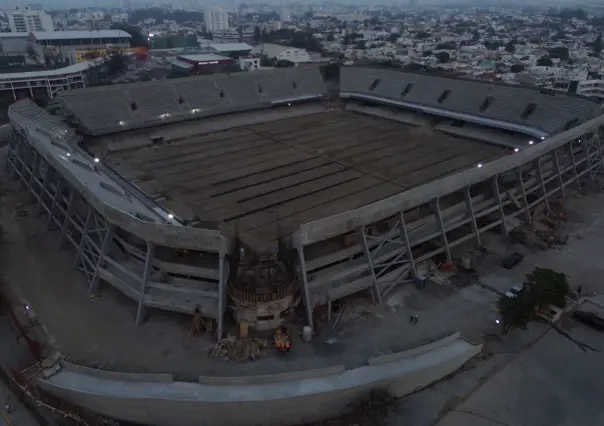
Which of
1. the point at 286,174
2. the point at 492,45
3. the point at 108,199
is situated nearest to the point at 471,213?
the point at 286,174

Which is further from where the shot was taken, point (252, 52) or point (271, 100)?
point (252, 52)

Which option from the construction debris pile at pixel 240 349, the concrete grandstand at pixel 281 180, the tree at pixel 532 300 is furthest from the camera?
the tree at pixel 532 300

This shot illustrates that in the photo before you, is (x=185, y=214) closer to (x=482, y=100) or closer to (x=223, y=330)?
(x=223, y=330)

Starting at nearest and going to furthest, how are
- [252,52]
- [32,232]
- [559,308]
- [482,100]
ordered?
[559,308]
[32,232]
[482,100]
[252,52]

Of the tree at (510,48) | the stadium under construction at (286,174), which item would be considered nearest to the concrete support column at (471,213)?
the stadium under construction at (286,174)

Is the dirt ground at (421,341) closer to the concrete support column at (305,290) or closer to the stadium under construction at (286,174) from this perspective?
Answer: the concrete support column at (305,290)

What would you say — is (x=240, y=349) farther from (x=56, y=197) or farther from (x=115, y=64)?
(x=115, y=64)

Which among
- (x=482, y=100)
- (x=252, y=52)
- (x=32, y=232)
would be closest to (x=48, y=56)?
(x=252, y=52)
